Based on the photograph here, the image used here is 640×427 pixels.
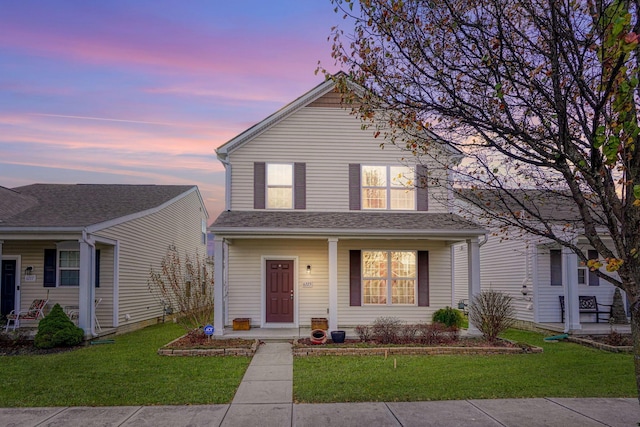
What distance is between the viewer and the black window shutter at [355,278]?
15297mm

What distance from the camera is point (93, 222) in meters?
14.2

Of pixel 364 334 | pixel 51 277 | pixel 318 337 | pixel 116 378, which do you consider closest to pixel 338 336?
pixel 318 337

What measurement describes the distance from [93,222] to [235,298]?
4.60 m

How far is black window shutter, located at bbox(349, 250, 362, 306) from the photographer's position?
15297 millimetres

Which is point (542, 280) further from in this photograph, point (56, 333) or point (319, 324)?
point (56, 333)

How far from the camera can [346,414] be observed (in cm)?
696

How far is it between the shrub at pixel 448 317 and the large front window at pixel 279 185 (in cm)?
558

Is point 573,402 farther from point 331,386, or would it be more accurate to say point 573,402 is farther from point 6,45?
point 6,45

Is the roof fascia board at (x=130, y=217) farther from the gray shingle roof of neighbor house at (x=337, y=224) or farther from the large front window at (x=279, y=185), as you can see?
the large front window at (x=279, y=185)

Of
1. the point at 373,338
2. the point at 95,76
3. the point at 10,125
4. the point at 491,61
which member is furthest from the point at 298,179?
the point at 491,61

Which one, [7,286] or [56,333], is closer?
[56,333]

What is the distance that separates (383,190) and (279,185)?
3213 millimetres

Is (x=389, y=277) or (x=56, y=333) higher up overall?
(x=389, y=277)

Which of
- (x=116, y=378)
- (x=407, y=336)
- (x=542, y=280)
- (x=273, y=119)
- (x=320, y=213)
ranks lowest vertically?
(x=116, y=378)
